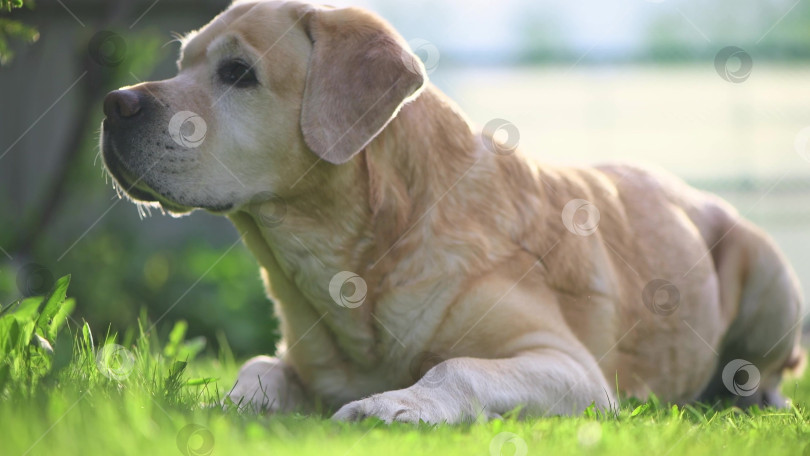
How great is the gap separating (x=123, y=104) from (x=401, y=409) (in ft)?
4.92

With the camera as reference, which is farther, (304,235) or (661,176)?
(661,176)

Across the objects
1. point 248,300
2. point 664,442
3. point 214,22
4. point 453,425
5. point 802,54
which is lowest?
point 248,300

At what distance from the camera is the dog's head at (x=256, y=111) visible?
3025mm

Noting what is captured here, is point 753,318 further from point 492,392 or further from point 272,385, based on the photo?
point 272,385

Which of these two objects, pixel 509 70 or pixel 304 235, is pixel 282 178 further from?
pixel 509 70

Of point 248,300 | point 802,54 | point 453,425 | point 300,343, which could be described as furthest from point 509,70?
point 453,425

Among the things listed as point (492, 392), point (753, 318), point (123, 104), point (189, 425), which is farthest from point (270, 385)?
point (753, 318)

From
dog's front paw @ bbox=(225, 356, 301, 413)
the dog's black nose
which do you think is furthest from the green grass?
the dog's black nose

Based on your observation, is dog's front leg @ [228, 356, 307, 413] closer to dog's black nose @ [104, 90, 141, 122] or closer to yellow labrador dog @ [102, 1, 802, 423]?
yellow labrador dog @ [102, 1, 802, 423]

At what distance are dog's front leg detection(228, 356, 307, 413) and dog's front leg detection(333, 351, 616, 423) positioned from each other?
0.83m

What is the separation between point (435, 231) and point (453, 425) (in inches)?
34.9

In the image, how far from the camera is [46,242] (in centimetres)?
608

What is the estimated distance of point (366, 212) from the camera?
124 inches

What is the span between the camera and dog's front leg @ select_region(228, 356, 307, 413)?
3.26m
